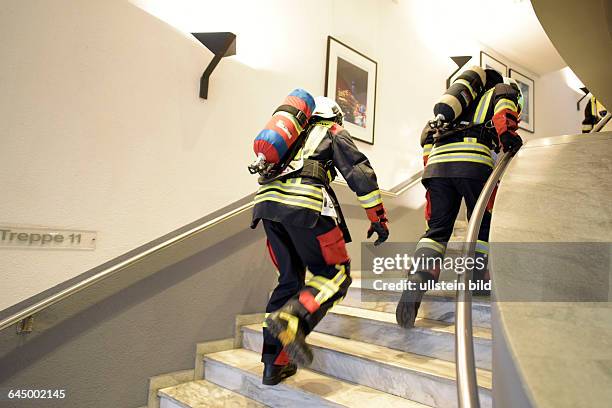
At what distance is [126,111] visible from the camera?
8.30ft

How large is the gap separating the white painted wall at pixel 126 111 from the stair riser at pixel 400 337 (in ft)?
4.14

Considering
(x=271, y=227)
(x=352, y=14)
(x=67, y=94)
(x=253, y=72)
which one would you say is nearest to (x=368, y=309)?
(x=271, y=227)

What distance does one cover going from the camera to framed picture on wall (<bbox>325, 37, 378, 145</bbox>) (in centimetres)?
385

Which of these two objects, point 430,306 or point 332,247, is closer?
point 332,247

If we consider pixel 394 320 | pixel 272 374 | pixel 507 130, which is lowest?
A: pixel 272 374

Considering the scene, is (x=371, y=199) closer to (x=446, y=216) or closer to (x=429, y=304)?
(x=446, y=216)

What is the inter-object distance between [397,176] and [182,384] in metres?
3.02

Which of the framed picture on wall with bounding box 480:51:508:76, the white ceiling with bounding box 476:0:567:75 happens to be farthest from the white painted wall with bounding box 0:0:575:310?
the framed picture on wall with bounding box 480:51:508:76

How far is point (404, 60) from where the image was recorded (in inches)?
180

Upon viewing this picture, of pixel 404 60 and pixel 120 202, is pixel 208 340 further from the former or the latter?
pixel 404 60

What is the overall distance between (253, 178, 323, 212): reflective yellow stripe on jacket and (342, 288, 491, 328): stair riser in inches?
37.5

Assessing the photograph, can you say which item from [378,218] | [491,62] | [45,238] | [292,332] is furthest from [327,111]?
[491,62]

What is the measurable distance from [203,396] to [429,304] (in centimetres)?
144

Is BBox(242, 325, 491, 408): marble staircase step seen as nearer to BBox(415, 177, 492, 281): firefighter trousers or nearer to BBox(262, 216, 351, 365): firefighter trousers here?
Answer: BBox(262, 216, 351, 365): firefighter trousers
